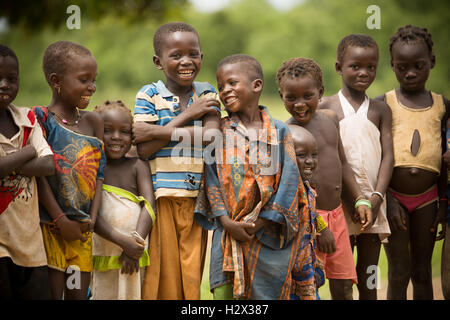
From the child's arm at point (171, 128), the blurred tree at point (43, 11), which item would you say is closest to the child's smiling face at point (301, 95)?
the child's arm at point (171, 128)

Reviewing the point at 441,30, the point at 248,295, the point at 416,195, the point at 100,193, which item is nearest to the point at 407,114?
the point at 416,195

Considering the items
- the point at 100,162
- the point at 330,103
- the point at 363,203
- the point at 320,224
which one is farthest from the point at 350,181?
the point at 100,162

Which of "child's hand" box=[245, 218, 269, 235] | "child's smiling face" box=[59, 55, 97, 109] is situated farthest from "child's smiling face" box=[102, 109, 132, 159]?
"child's hand" box=[245, 218, 269, 235]

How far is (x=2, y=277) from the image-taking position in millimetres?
2705

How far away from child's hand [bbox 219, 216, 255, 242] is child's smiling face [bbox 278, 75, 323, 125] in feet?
2.80

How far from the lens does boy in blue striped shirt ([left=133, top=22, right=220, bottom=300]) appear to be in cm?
316

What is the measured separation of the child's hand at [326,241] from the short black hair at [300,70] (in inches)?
36.8

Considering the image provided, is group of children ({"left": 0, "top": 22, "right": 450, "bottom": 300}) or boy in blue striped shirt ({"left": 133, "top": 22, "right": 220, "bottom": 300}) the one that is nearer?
group of children ({"left": 0, "top": 22, "right": 450, "bottom": 300})

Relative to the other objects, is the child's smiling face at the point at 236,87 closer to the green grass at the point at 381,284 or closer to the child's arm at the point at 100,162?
the child's arm at the point at 100,162

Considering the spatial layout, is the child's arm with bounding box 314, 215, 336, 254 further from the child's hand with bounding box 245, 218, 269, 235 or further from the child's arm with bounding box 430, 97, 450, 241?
the child's arm with bounding box 430, 97, 450, 241

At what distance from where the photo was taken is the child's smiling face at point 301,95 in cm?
342

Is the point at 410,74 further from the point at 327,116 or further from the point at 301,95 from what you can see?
the point at 301,95

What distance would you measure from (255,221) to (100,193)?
3.01 feet

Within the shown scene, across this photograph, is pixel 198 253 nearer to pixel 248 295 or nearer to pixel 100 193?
pixel 248 295
